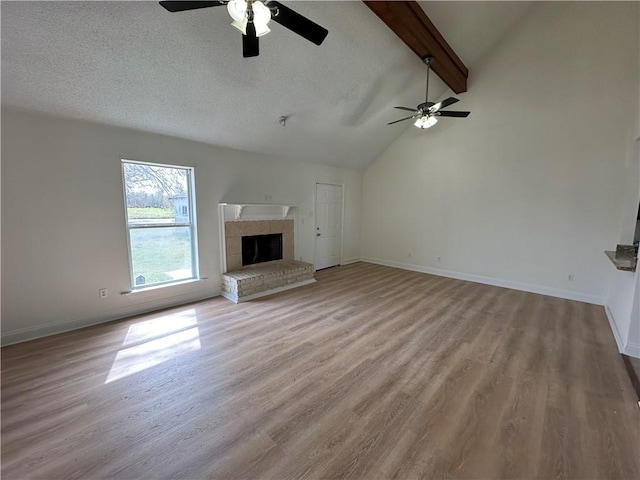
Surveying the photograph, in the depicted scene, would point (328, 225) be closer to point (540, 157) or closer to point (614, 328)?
point (540, 157)

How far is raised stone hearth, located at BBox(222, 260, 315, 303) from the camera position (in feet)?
13.7

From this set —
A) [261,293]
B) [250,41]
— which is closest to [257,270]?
[261,293]

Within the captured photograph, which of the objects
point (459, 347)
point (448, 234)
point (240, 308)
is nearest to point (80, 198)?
point (240, 308)

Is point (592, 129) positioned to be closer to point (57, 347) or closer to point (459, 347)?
point (459, 347)

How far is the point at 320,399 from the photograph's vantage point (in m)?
2.08

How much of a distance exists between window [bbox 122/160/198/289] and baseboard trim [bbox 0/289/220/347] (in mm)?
283

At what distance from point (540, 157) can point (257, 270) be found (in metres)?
5.29

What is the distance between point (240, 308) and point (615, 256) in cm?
515

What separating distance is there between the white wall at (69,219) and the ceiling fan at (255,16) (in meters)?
2.33

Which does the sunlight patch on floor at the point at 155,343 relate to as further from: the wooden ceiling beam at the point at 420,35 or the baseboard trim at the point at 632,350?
the baseboard trim at the point at 632,350

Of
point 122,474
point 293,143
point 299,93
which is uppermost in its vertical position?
point 299,93

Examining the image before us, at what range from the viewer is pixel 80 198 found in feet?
10.2

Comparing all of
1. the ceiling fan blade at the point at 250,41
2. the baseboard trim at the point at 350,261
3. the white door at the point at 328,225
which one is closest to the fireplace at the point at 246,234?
the white door at the point at 328,225

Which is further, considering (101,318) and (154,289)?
(154,289)
